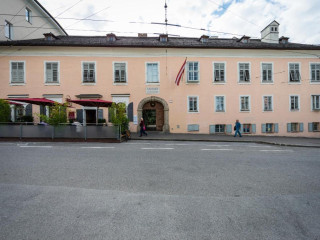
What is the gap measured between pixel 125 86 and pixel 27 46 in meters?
9.94

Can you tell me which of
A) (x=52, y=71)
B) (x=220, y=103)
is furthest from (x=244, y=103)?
(x=52, y=71)

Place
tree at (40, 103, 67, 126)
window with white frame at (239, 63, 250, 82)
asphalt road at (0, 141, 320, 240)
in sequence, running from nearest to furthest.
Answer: asphalt road at (0, 141, 320, 240) < tree at (40, 103, 67, 126) < window with white frame at (239, 63, 250, 82)

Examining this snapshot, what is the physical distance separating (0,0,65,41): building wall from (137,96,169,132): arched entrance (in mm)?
13881

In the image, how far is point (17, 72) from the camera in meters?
17.7

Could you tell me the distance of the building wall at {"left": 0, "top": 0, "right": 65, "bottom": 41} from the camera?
18977 mm

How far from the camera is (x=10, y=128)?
12219 mm

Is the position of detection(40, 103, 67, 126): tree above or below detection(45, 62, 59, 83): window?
below

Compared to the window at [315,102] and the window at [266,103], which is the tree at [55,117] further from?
the window at [315,102]

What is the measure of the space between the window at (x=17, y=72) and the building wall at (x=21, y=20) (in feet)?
11.6

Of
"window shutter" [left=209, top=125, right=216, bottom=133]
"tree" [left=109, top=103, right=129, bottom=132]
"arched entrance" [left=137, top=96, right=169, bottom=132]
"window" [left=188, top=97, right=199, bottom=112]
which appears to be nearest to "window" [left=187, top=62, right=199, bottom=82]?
"window" [left=188, top=97, right=199, bottom=112]

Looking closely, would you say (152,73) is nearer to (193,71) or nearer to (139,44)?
(139,44)

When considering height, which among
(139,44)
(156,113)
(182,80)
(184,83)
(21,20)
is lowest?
(156,113)

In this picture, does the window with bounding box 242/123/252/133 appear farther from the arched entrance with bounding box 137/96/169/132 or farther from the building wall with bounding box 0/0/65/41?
the building wall with bounding box 0/0/65/41

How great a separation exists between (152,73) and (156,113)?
4.08m
